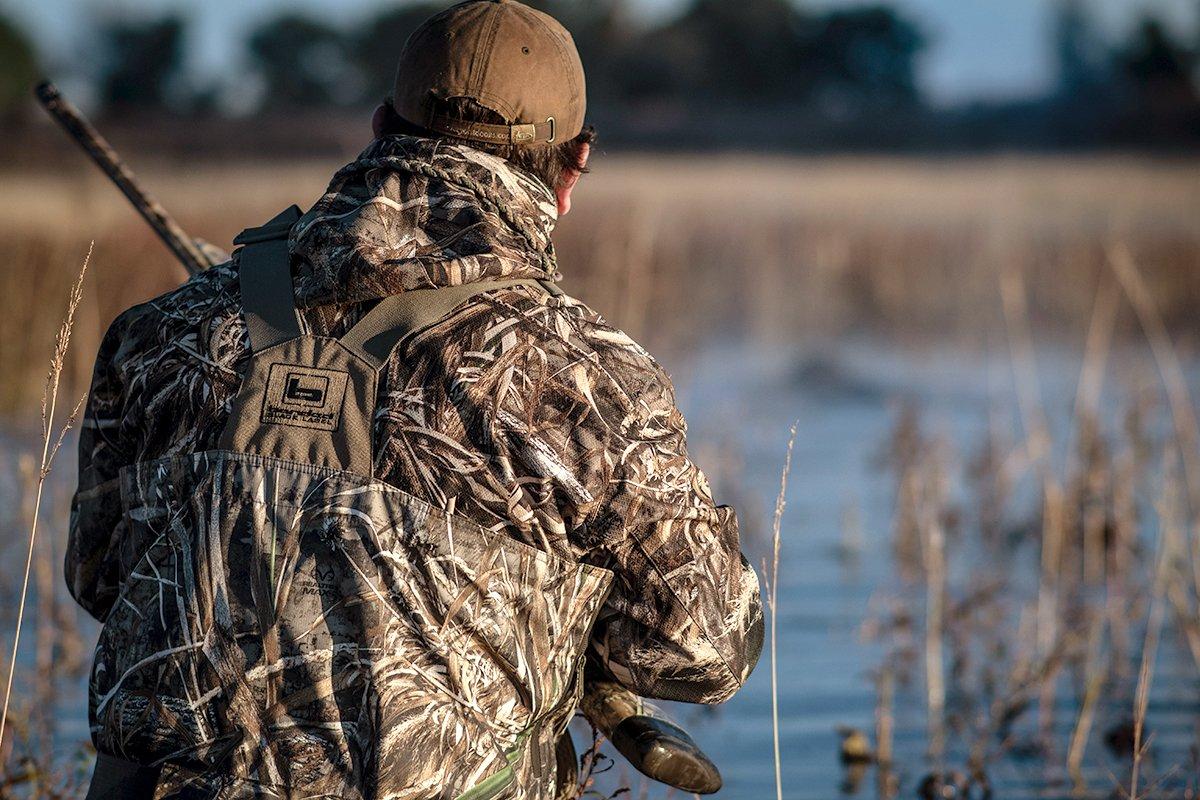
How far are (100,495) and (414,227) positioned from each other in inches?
29.5

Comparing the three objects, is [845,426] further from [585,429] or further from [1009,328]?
[585,429]

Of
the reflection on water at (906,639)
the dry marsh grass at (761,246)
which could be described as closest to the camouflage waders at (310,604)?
the reflection on water at (906,639)

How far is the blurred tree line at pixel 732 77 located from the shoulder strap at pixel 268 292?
34589 mm

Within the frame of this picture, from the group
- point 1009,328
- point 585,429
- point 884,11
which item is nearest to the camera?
point 585,429

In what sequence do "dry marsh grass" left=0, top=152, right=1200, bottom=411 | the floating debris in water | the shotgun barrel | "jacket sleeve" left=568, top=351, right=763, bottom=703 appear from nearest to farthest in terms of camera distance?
"jacket sleeve" left=568, top=351, right=763, bottom=703, the shotgun barrel, the floating debris in water, "dry marsh grass" left=0, top=152, right=1200, bottom=411

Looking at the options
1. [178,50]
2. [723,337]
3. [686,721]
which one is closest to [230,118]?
[178,50]

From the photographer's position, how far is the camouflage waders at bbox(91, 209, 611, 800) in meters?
2.02

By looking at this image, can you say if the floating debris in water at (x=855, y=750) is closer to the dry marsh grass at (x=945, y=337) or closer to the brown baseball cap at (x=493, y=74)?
the dry marsh grass at (x=945, y=337)

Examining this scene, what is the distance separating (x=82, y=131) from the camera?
10.3 ft

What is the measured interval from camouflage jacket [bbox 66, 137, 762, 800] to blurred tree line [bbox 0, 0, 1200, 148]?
3457 cm

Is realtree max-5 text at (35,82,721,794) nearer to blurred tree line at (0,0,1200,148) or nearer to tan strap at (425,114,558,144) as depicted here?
tan strap at (425,114,558,144)

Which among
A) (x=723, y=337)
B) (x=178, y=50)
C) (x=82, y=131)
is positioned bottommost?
(x=82, y=131)

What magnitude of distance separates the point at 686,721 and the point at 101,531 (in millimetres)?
2834

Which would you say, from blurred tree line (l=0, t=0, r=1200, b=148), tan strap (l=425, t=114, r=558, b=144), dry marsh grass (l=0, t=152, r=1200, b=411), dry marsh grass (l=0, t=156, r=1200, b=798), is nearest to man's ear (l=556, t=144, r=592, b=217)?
tan strap (l=425, t=114, r=558, b=144)
